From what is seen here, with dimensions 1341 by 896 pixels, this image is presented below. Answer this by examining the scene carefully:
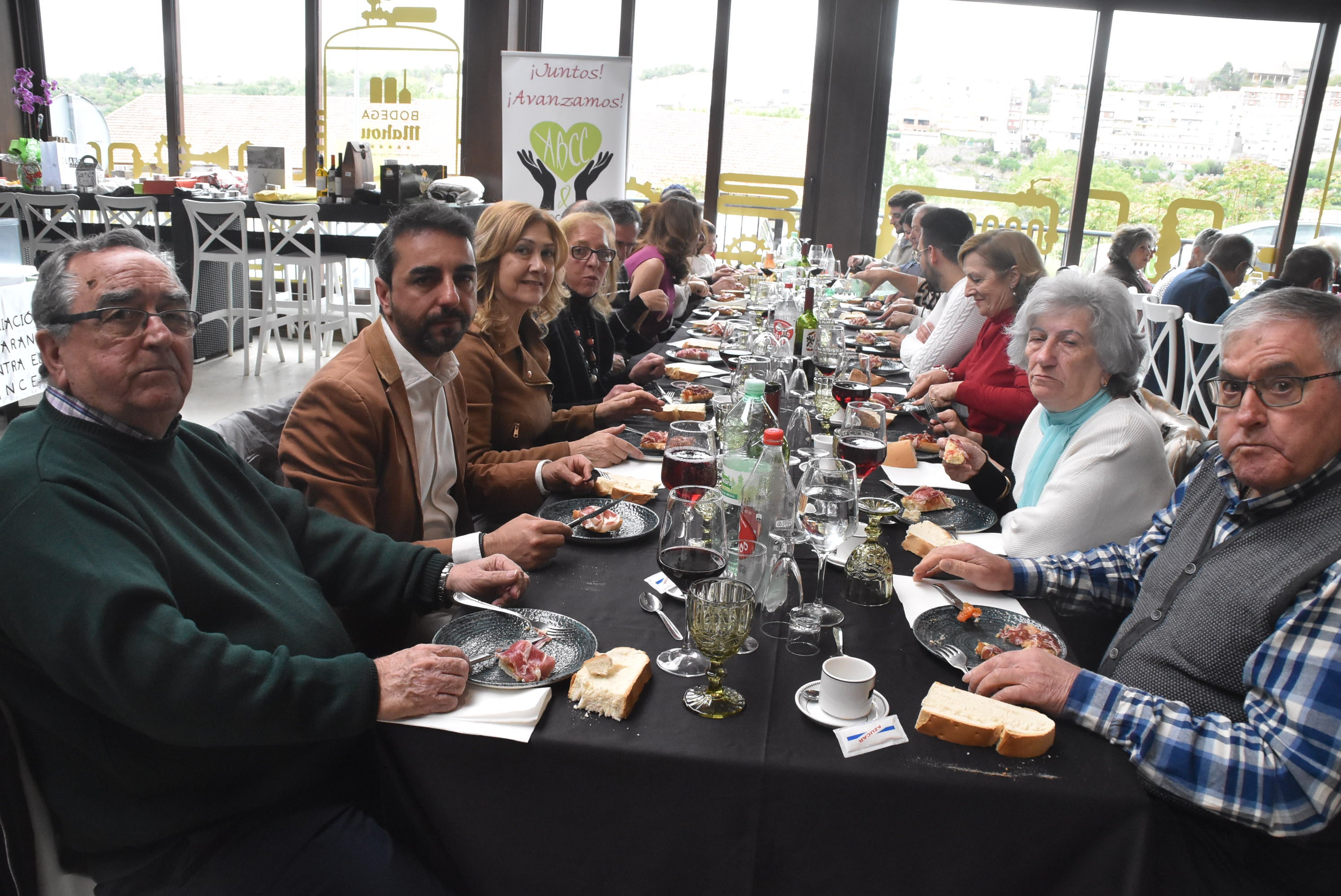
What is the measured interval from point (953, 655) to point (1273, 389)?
1.94 ft

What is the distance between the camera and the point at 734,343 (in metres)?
3.54

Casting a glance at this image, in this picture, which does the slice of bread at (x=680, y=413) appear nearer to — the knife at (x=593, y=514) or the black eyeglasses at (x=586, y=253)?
the knife at (x=593, y=514)

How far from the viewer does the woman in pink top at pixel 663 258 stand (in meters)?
4.60

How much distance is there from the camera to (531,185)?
22.0ft

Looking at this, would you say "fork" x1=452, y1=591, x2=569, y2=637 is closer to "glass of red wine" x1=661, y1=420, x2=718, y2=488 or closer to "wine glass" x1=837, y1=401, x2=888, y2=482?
"glass of red wine" x1=661, y1=420, x2=718, y2=488

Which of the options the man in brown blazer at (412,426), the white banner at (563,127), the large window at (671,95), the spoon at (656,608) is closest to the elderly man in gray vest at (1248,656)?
the spoon at (656,608)

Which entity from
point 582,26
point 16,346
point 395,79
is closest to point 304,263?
point 16,346

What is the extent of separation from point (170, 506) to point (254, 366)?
571 cm

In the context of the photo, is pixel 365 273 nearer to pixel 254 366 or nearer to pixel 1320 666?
pixel 254 366

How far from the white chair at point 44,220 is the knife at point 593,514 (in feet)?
19.5

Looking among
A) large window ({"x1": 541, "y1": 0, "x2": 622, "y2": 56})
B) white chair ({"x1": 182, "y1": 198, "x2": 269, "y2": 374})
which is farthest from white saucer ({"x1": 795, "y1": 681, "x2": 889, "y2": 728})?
large window ({"x1": 541, "y1": 0, "x2": 622, "y2": 56})

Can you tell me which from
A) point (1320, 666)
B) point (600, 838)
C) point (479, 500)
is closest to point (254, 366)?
point (479, 500)

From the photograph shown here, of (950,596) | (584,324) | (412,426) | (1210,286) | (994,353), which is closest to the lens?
(950,596)

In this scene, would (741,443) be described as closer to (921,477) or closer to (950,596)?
(921,477)
